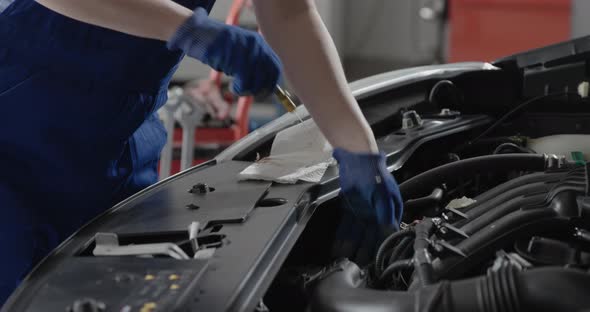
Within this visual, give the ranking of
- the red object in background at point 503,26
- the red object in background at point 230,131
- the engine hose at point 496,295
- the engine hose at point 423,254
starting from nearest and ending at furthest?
the engine hose at point 496,295
the engine hose at point 423,254
the red object in background at point 230,131
the red object in background at point 503,26

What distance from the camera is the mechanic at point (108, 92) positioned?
3.26ft

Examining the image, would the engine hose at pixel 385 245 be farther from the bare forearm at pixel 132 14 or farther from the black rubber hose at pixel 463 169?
the bare forearm at pixel 132 14

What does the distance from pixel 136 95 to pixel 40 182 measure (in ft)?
0.77

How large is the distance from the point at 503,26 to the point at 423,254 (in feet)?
13.4

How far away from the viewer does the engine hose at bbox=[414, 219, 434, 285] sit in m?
0.80

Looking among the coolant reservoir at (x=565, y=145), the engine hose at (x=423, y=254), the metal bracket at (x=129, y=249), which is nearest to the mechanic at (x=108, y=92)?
the engine hose at (x=423, y=254)

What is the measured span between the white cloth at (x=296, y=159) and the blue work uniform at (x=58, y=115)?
26cm

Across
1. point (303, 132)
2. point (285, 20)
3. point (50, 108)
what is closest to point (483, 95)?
point (303, 132)

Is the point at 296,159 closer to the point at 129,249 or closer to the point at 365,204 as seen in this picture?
the point at 365,204

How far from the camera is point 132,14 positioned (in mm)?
954

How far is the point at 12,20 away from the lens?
1152 millimetres

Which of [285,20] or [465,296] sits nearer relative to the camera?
[465,296]

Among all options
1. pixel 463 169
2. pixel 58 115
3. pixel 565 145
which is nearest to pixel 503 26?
pixel 565 145

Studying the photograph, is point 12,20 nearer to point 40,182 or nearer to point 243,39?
point 40,182
